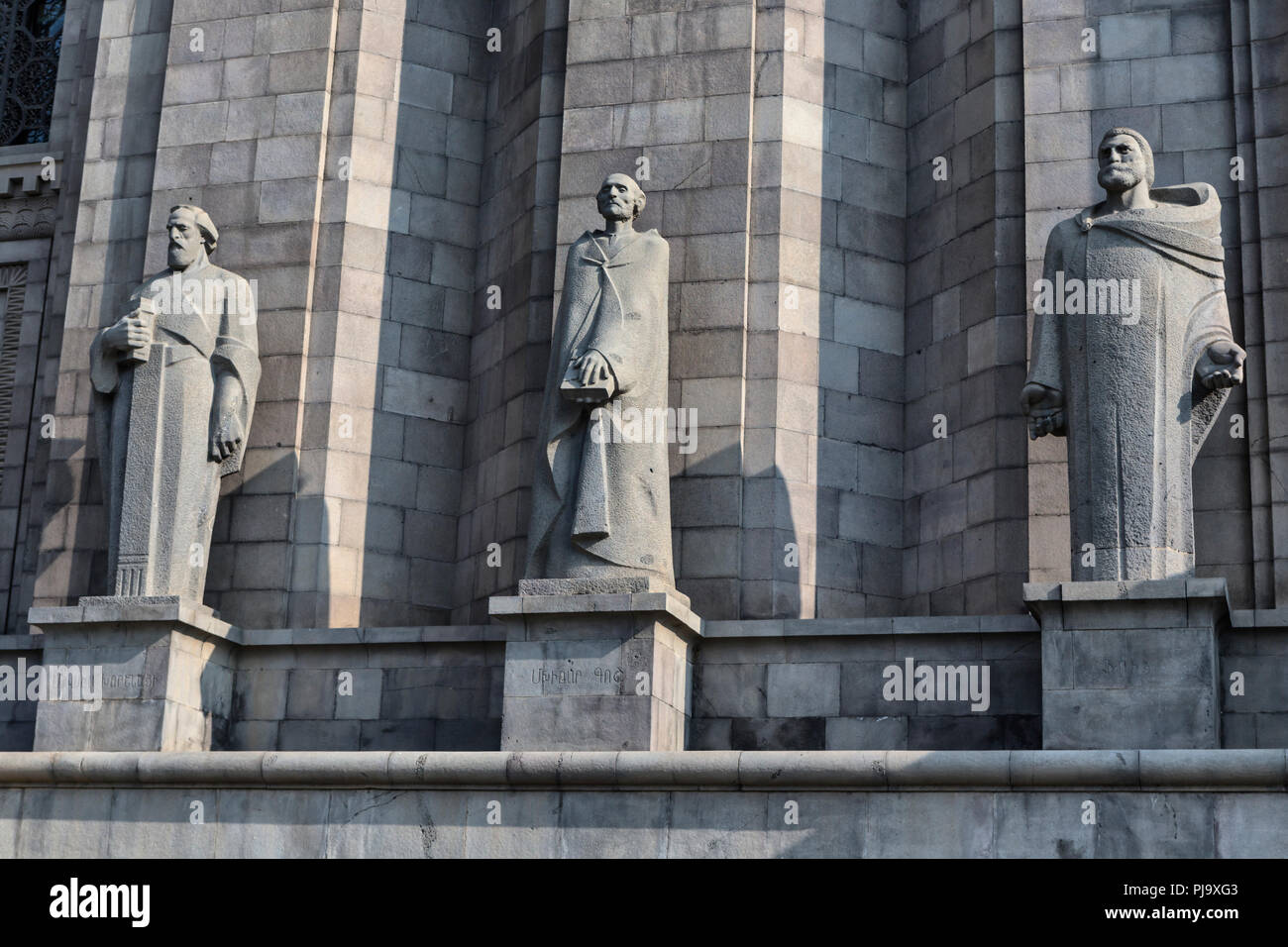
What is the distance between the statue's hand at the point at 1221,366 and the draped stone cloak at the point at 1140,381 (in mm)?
83

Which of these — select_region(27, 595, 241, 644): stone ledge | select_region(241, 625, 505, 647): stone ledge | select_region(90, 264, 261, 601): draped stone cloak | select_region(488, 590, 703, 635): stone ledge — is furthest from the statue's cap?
select_region(488, 590, 703, 635): stone ledge

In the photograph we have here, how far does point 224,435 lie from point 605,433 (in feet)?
13.1

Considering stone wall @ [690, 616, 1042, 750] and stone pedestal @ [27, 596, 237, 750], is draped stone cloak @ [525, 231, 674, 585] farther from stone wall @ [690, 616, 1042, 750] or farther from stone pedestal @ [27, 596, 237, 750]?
stone pedestal @ [27, 596, 237, 750]

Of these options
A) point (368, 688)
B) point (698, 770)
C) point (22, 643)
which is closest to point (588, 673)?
point (698, 770)

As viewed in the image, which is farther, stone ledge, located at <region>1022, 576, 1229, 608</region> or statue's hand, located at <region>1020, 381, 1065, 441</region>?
statue's hand, located at <region>1020, 381, 1065, 441</region>

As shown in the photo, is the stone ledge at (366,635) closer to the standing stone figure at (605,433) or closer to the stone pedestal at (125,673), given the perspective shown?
the stone pedestal at (125,673)

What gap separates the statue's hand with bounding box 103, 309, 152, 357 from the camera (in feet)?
62.7

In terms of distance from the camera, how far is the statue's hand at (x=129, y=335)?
19125 mm

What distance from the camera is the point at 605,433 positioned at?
58.6 ft

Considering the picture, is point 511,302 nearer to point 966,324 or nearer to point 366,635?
point 366,635

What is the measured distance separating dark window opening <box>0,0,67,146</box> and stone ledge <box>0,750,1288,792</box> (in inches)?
407

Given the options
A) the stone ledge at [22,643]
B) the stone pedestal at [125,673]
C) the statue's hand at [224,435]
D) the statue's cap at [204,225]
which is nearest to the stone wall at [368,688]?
the stone pedestal at [125,673]

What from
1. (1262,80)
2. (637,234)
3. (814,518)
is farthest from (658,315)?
(1262,80)
